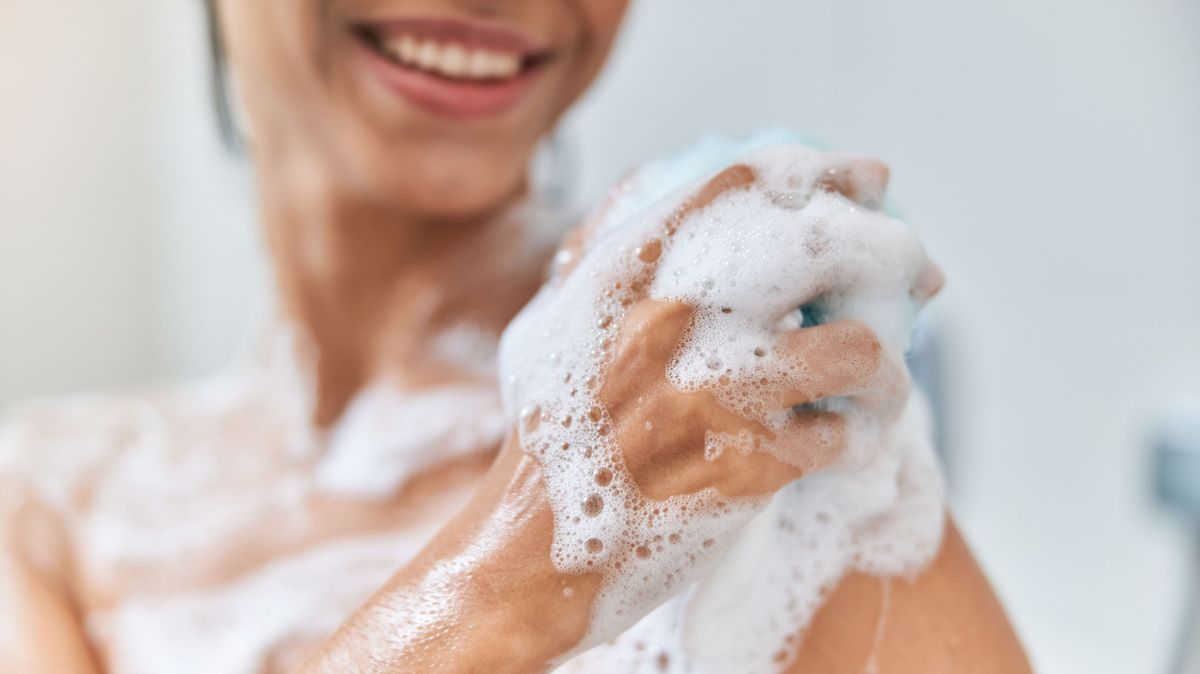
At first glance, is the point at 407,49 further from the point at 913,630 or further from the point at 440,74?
the point at 913,630

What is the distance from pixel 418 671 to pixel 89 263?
2.01 metres

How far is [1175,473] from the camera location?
995 millimetres

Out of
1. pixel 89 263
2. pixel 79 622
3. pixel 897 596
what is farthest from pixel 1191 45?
pixel 89 263

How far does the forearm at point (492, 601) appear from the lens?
432mm

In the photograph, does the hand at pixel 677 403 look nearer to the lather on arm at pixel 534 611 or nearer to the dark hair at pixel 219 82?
the lather on arm at pixel 534 611

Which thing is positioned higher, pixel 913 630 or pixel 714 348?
pixel 714 348

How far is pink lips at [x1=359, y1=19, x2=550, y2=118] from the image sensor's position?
0.74 metres

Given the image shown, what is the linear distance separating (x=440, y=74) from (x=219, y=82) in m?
0.41

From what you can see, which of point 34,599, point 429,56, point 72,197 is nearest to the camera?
point 429,56

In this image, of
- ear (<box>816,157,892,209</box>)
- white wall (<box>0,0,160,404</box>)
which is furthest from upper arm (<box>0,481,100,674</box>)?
white wall (<box>0,0,160,404</box>)

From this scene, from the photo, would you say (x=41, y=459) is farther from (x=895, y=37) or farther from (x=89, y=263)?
(x=89, y=263)

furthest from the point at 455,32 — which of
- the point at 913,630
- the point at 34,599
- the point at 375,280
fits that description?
the point at 34,599

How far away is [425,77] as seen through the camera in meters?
0.74

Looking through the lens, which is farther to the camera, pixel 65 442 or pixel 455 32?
pixel 65 442
